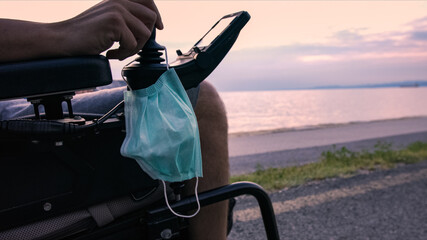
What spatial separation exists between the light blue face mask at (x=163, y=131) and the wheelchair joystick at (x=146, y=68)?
0.02 m

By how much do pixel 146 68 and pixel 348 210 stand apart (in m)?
2.64

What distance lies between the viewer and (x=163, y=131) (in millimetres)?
880

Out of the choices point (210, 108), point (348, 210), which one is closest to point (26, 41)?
point (210, 108)

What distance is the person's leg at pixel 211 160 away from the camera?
4.34ft

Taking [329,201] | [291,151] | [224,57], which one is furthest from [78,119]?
[291,151]

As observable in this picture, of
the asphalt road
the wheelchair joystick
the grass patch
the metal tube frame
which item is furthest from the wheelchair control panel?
the grass patch

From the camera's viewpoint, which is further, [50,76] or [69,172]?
[69,172]

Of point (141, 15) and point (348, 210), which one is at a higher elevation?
point (141, 15)

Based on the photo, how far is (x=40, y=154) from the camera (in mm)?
911

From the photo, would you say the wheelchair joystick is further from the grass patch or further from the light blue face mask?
the grass patch

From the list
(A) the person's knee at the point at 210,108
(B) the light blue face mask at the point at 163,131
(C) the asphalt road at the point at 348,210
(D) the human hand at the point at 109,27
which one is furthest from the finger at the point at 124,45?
(C) the asphalt road at the point at 348,210

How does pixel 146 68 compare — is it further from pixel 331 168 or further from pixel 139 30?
pixel 331 168

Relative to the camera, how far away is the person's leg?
1323 millimetres

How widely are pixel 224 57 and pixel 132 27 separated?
0.94ft
